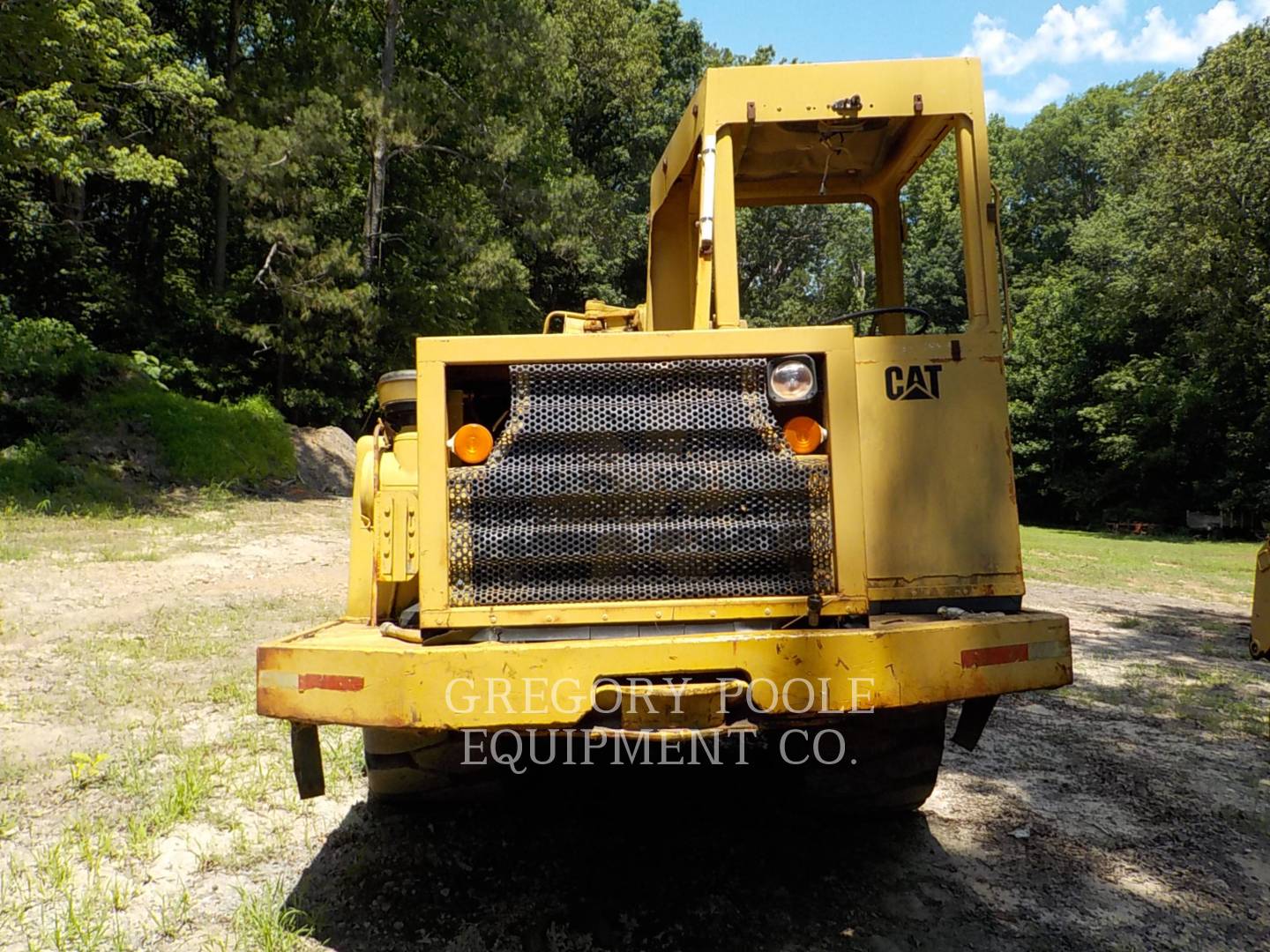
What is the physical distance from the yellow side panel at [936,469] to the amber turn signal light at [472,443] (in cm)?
124

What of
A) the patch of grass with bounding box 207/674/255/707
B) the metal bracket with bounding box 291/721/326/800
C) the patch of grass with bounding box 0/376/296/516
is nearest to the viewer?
the metal bracket with bounding box 291/721/326/800

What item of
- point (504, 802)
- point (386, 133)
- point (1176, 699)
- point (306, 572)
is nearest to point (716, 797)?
point (504, 802)

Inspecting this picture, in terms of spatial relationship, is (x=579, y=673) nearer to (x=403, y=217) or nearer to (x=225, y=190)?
(x=225, y=190)

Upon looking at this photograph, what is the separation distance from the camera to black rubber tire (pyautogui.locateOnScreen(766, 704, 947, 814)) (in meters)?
3.27

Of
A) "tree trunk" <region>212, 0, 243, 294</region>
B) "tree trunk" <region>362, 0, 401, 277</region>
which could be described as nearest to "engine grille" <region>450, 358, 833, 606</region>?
"tree trunk" <region>362, 0, 401, 277</region>

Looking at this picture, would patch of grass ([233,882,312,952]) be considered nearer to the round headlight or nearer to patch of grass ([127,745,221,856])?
patch of grass ([127,745,221,856])

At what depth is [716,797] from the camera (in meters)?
3.94

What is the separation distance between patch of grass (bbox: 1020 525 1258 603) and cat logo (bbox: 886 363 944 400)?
1040 cm

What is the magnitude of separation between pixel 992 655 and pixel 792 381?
0.99 metres

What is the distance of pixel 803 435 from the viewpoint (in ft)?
9.33

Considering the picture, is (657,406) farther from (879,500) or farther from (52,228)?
(52,228)

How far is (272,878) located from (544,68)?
21.5m

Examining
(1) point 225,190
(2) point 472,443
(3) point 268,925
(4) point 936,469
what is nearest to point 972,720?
(4) point 936,469

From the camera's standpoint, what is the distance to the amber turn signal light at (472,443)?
109 inches
